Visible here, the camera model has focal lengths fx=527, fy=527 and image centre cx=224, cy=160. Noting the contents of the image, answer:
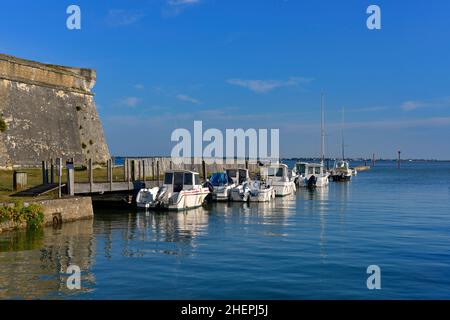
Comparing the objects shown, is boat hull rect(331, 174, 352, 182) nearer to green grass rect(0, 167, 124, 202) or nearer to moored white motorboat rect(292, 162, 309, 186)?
moored white motorboat rect(292, 162, 309, 186)

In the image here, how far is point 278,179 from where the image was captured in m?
47.7

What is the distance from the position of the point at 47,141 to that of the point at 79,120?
6.53 meters

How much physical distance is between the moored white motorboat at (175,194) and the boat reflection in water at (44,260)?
9009 mm

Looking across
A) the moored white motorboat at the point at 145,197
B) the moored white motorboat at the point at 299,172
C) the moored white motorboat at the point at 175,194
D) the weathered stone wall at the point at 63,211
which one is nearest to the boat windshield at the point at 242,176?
the moored white motorboat at the point at 175,194

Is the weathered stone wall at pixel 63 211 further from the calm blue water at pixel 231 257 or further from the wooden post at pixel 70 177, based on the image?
the wooden post at pixel 70 177

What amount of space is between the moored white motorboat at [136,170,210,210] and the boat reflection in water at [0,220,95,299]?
29.6ft

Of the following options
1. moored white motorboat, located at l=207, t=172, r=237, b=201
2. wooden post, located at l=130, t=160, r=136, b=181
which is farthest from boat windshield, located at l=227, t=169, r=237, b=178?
wooden post, located at l=130, t=160, r=136, b=181

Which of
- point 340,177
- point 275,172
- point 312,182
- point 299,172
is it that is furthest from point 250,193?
point 340,177

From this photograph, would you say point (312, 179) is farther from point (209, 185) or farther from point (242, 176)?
point (209, 185)

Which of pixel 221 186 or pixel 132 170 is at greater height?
pixel 132 170

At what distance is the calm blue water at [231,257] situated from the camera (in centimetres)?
1315

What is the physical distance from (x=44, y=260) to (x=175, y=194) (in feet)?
55.0

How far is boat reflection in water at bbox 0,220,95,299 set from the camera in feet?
42.1
